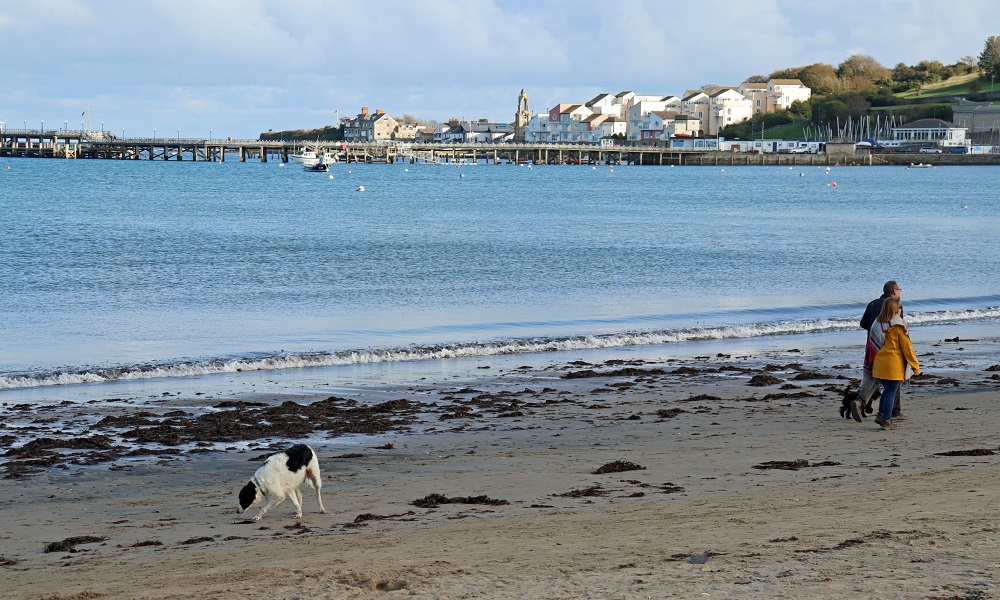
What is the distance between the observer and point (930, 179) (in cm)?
13112

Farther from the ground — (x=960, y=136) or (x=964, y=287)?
(x=960, y=136)

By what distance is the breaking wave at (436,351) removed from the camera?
53.7ft

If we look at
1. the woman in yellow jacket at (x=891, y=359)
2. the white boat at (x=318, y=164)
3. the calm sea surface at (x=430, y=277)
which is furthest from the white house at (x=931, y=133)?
the woman in yellow jacket at (x=891, y=359)

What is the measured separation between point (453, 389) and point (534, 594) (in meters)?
9.06

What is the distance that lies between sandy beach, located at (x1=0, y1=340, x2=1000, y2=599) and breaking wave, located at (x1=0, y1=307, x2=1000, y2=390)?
272 cm

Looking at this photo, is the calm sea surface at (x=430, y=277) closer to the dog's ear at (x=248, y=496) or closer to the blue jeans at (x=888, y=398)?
the blue jeans at (x=888, y=398)

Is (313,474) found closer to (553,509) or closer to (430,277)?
(553,509)

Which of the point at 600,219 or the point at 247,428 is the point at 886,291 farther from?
the point at 600,219

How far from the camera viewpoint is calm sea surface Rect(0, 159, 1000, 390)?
20.1 m

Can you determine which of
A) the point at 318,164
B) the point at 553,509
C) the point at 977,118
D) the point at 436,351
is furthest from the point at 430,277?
the point at 977,118

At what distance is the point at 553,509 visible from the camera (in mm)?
8641

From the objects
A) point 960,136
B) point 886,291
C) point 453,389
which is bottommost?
point 453,389

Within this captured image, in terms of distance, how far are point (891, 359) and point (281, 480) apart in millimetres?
6963

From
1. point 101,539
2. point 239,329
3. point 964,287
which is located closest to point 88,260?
point 239,329
